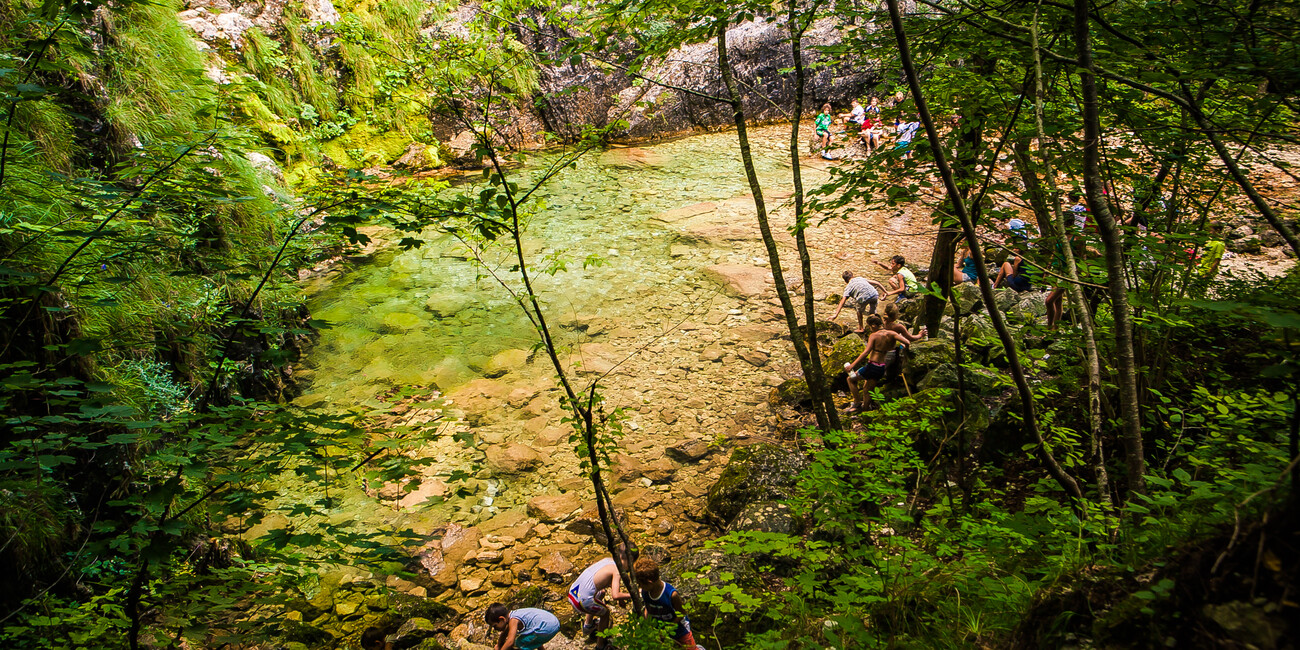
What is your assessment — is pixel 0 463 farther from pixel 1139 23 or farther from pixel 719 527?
pixel 1139 23

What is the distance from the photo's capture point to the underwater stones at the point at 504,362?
25.9 ft

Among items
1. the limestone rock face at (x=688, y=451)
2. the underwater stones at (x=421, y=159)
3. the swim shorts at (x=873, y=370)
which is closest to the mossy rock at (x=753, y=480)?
the limestone rock face at (x=688, y=451)

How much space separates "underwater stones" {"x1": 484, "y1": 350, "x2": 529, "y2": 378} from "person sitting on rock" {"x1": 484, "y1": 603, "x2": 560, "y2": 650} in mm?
4101

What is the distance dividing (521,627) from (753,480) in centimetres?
246

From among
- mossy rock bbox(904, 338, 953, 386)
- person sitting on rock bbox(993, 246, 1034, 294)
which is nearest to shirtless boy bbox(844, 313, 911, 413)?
mossy rock bbox(904, 338, 953, 386)

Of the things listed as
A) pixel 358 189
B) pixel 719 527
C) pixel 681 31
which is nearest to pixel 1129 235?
pixel 681 31

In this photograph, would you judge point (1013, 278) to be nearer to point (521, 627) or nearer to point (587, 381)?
point (587, 381)

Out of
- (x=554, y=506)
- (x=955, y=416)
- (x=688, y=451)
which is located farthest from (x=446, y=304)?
(x=955, y=416)

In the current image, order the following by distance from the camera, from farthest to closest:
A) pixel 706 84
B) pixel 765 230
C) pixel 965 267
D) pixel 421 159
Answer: pixel 706 84, pixel 421 159, pixel 965 267, pixel 765 230

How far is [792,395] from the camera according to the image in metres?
6.89

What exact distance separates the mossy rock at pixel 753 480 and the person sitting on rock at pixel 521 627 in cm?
191

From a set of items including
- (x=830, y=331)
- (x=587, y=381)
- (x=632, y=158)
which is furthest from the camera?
(x=632, y=158)

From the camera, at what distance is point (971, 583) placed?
2580 millimetres

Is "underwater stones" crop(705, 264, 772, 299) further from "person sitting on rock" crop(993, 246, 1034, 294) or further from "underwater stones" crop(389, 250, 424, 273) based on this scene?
"underwater stones" crop(389, 250, 424, 273)
